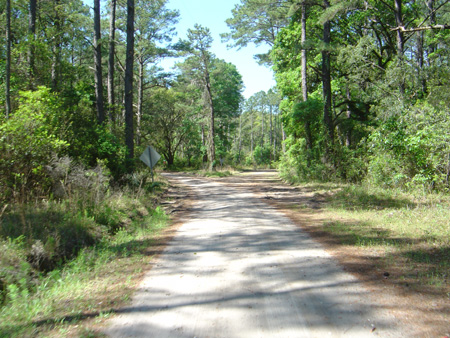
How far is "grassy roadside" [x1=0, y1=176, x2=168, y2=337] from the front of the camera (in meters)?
3.86

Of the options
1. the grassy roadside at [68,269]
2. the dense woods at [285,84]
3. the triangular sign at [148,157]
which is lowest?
the grassy roadside at [68,269]

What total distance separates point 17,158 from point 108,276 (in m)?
5.16

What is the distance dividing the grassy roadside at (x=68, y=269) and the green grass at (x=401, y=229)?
426cm

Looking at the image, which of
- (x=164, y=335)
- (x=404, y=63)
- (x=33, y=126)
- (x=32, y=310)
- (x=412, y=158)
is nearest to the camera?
(x=164, y=335)

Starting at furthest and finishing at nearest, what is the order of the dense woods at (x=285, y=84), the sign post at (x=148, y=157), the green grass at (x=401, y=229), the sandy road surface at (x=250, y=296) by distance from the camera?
the sign post at (x=148, y=157), the dense woods at (x=285, y=84), the green grass at (x=401, y=229), the sandy road surface at (x=250, y=296)

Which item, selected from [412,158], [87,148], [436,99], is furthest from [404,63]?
[87,148]

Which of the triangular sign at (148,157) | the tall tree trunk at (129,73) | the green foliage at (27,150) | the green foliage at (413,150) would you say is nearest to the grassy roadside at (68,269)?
the green foliage at (27,150)

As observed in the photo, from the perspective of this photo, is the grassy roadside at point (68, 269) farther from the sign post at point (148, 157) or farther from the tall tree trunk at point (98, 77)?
the tall tree trunk at point (98, 77)

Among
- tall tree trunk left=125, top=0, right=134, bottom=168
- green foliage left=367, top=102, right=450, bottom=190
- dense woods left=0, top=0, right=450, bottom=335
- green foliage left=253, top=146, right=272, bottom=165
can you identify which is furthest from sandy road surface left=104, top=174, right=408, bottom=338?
green foliage left=253, top=146, right=272, bottom=165

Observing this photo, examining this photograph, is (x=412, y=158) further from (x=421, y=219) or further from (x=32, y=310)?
(x=32, y=310)

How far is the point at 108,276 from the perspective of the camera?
5316 mm

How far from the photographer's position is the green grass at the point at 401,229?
5027mm

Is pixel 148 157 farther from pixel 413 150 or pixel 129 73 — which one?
pixel 413 150

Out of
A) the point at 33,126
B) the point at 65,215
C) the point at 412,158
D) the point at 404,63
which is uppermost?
the point at 404,63
